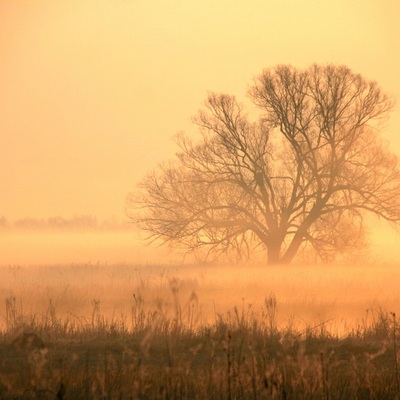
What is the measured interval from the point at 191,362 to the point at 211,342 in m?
1.58

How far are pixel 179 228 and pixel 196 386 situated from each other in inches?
892

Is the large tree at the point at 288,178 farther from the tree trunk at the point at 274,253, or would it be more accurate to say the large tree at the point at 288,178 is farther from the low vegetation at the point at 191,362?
the low vegetation at the point at 191,362

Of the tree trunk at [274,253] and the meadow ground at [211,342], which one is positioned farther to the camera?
the tree trunk at [274,253]

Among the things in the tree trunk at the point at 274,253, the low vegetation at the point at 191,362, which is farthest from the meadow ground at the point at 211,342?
the tree trunk at the point at 274,253

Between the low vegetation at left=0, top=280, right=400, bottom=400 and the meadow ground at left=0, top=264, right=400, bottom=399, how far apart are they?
2cm

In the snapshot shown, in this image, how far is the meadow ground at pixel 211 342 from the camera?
24.6 ft

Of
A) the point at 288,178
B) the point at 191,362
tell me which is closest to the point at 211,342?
the point at 191,362

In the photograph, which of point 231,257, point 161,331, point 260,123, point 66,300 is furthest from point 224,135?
point 161,331

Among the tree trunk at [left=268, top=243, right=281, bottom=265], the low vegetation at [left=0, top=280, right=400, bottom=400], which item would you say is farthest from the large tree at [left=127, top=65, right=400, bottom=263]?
the low vegetation at [left=0, top=280, right=400, bottom=400]

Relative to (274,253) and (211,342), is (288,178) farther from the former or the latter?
(211,342)

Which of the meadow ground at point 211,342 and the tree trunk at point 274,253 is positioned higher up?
the tree trunk at point 274,253

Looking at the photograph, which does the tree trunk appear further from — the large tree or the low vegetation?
the low vegetation

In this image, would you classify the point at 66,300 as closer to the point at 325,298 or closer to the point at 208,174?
the point at 325,298

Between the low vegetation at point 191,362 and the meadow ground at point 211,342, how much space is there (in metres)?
0.02
